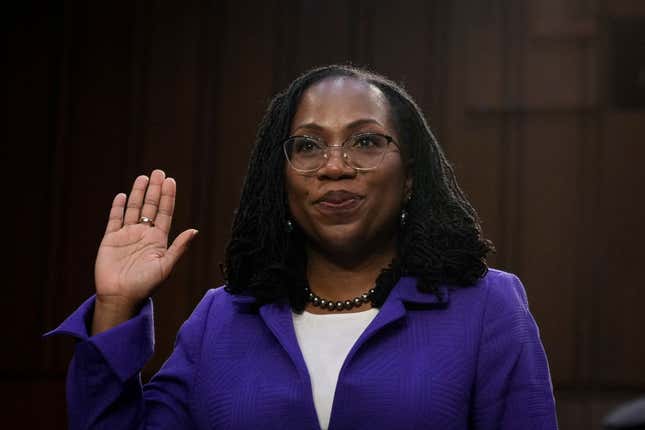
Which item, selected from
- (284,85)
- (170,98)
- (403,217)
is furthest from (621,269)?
(403,217)

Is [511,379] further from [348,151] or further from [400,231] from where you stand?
[348,151]

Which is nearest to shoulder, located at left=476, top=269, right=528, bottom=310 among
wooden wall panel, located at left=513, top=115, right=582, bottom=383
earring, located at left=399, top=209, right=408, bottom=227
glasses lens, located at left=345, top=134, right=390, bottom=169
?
earring, located at left=399, top=209, right=408, bottom=227

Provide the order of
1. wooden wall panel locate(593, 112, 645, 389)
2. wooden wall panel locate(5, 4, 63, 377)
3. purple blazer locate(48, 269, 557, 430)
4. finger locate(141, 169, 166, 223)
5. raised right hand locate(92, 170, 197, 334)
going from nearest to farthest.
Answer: purple blazer locate(48, 269, 557, 430) < raised right hand locate(92, 170, 197, 334) < finger locate(141, 169, 166, 223) < wooden wall panel locate(593, 112, 645, 389) < wooden wall panel locate(5, 4, 63, 377)

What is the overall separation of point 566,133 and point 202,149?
1.36 meters

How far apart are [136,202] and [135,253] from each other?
0.35 ft

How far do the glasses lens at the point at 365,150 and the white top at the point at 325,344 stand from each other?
0.25m

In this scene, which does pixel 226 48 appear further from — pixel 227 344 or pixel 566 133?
pixel 227 344

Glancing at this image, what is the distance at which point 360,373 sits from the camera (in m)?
1.45

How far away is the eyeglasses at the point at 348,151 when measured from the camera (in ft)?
5.16

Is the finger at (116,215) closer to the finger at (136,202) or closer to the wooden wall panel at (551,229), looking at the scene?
the finger at (136,202)

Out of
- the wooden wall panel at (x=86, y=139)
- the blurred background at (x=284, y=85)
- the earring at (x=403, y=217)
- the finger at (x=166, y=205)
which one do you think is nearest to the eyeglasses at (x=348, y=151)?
the earring at (x=403, y=217)

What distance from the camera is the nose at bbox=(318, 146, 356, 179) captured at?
5.10 ft

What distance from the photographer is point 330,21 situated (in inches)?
140

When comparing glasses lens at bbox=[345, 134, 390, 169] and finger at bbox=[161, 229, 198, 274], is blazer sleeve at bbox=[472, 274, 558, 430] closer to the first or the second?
glasses lens at bbox=[345, 134, 390, 169]
